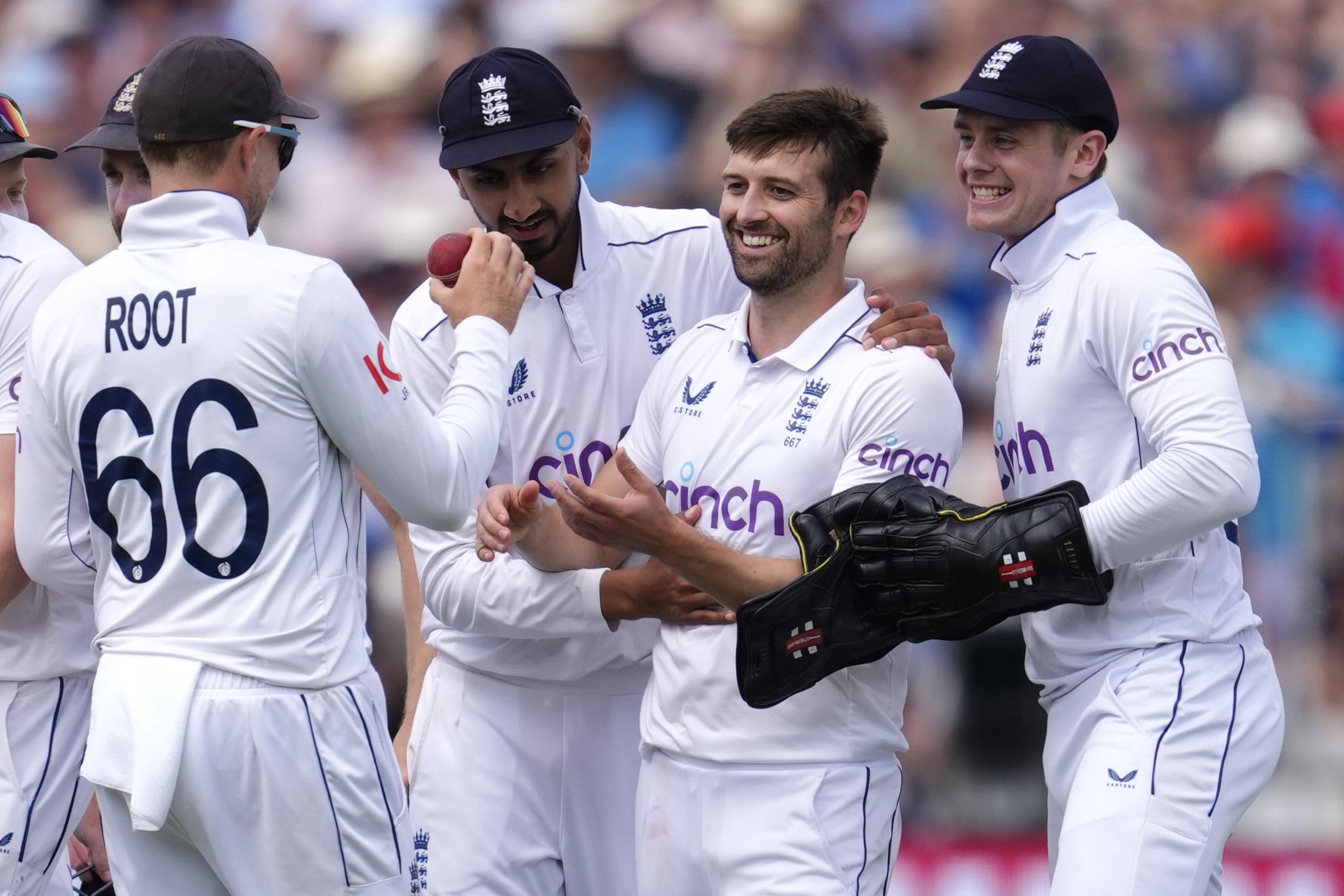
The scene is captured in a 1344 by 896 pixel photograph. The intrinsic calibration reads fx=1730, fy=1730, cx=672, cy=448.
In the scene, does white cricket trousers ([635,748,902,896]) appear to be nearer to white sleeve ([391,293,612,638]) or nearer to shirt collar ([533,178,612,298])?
white sleeve ([391,293,612,638])

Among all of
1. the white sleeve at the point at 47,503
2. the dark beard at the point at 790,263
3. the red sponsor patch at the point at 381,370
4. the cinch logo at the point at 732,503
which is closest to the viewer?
the red sponsor patch at the point at 381,370

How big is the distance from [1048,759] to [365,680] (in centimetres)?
154

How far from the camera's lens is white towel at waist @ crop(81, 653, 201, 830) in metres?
3.17

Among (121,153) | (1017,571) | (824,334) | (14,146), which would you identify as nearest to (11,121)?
(14,146)

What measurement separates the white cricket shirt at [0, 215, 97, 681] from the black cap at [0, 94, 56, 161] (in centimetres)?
24

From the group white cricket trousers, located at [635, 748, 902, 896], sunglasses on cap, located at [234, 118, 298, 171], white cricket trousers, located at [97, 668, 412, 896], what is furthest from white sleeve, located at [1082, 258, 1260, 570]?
sunglasses on cap, located at [234, 118, 298, 171]

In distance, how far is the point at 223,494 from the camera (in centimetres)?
323

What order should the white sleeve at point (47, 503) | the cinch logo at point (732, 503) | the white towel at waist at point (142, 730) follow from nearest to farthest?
1. the white towel at waist at point (142, 730)
2. the white sleeve at point (47, 503)
3. the cinch logo at point (732, 503)

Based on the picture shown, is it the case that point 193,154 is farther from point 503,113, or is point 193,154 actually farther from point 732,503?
Result: point 732,503

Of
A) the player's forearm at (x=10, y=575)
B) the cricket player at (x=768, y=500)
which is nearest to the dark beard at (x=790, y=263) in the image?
the cricket player at (x=768, y=500)

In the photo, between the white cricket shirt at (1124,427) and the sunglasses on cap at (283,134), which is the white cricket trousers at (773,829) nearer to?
the white cricket shirt at (1124,427)

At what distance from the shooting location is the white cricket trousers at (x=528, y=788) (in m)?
4.21

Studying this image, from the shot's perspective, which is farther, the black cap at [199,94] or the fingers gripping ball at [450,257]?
the fingers gripping ball at [450,257]

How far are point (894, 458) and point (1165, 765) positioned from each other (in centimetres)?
84
